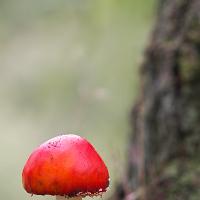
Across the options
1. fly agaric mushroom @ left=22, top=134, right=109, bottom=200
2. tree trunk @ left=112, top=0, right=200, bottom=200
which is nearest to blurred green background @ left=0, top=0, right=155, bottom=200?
tree trunk @ left=112, top=0, right=200, bottom=200

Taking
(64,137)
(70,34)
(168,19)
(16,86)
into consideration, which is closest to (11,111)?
(16,86)

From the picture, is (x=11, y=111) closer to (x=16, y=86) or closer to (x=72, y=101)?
(x=16, y=86)

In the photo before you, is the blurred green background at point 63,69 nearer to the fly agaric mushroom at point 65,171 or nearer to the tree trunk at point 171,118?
the tree trunk at point 171,118

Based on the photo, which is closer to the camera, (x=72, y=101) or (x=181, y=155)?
(x=181, y=155)

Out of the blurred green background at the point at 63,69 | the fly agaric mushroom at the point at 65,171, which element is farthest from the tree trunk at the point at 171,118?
the blurred green background at the point at 63,69

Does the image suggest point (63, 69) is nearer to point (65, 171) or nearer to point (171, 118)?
point (171, 118)

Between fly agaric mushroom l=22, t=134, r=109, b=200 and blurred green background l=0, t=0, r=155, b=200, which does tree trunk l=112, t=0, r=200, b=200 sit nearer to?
fly agaric mushroom l=22, t=134, r=109, b=200

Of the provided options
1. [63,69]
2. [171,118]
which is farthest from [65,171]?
A: [63,69]
